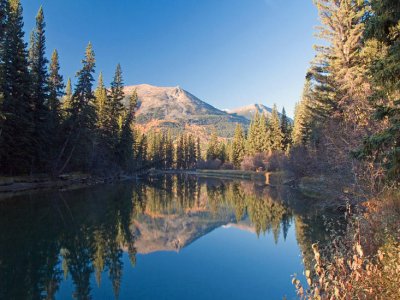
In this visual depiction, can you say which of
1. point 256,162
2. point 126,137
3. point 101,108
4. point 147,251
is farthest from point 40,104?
point 256,162

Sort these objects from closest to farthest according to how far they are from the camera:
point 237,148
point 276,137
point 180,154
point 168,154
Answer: point 276,137
point 237,148
point 168,154
point 180,154

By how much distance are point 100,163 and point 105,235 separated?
36276 millimetres

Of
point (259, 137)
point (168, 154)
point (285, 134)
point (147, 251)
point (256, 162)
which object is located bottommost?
point (147, 251)

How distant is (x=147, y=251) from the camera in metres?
13.8

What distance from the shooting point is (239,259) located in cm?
1326

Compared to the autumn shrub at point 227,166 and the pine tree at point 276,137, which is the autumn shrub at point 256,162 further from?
the autumn shrub at point 227,166

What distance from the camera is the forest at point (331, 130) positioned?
21.0 ft

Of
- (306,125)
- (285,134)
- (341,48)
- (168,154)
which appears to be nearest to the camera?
(341,48)

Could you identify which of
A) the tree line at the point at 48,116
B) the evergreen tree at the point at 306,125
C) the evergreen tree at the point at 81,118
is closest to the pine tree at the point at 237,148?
the evergreen tree at the point at 306,125

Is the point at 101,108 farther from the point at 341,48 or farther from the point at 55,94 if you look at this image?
the point at 341,48

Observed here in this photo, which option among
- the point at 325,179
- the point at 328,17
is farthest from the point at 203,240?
the point at 328,17

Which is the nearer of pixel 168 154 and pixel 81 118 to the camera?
pixel 81 118

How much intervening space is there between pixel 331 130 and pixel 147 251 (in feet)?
40.9

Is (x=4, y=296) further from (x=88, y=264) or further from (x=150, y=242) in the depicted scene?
(x=150, y=242)
